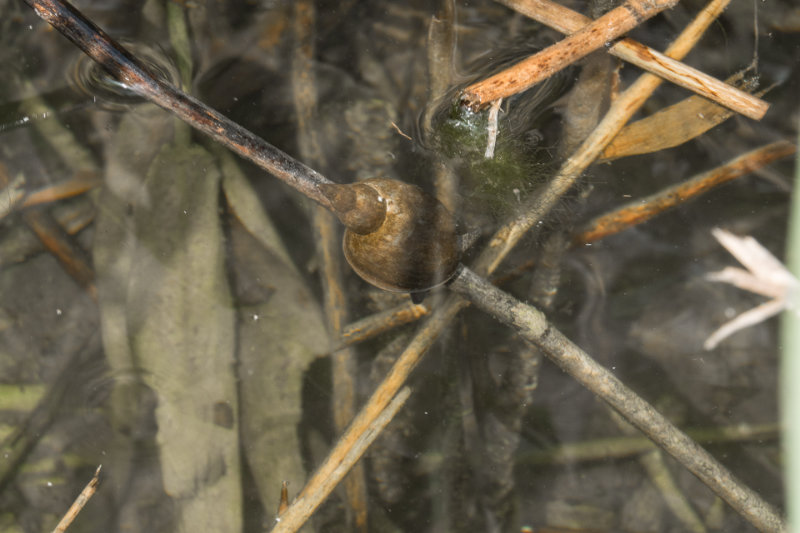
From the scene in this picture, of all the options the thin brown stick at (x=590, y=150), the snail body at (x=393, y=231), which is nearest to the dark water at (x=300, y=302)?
the thin brown stick at (x=590, y=150)

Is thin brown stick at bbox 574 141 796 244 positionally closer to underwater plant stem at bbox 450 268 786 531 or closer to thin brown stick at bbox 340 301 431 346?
underwater plant stem at bbox 450 268 786 531

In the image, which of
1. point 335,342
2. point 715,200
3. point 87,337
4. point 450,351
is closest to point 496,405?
point 450,351

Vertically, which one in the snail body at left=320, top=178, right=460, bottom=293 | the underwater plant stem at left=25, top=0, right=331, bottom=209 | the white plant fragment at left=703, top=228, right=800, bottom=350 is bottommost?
the snail body at left=320, top=178, right=460, bottom=293

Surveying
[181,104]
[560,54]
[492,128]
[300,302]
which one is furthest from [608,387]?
[181,104]

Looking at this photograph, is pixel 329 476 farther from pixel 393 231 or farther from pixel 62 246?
pixel 62 246

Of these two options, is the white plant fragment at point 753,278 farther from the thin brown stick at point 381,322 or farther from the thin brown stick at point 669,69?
the thin brown stick at point 381,322

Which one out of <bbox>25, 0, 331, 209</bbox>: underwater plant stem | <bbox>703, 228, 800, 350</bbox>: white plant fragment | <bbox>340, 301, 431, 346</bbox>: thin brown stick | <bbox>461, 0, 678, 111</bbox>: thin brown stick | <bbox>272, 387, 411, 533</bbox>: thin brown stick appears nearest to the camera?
<bbox>25, 0, 331, 209</bbox>: underwater plant stem

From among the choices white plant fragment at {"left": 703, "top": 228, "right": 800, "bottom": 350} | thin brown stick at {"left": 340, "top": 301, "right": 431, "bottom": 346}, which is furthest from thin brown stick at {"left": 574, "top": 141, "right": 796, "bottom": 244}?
thin brown stick at {"left": 340, "top": 301, "right": 431, "bottom": 346}
